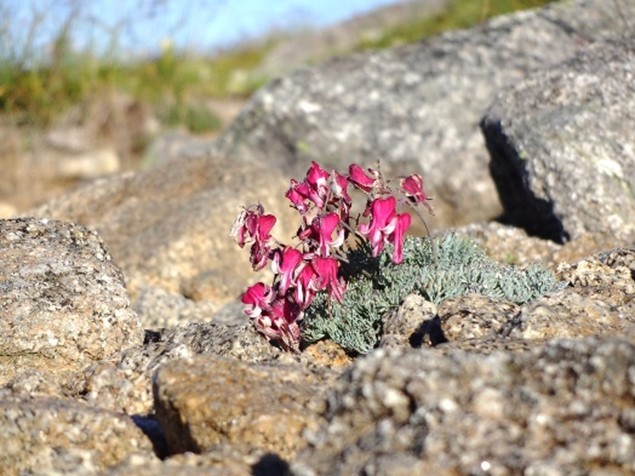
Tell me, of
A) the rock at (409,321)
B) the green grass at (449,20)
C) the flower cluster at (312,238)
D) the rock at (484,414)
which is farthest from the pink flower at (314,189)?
the green grass at (449,20)

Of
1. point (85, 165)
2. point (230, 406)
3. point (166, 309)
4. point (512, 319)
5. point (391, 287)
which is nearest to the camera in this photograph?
point (230, 406)

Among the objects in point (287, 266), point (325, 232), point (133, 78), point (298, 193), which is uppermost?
point (298, 193)

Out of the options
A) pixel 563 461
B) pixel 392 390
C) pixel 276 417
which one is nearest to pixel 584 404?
pixel 563 461

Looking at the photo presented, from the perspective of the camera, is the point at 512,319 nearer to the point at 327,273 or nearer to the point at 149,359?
the point at 327,273

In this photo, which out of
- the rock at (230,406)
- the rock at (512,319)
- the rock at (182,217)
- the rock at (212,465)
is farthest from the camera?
the rock at (182,217)

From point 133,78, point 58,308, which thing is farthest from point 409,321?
point 133,78

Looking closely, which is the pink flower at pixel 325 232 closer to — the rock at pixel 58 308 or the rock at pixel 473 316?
the rock at pixel 473 316

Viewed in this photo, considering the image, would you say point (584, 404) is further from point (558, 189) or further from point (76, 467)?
point (558, 189)
